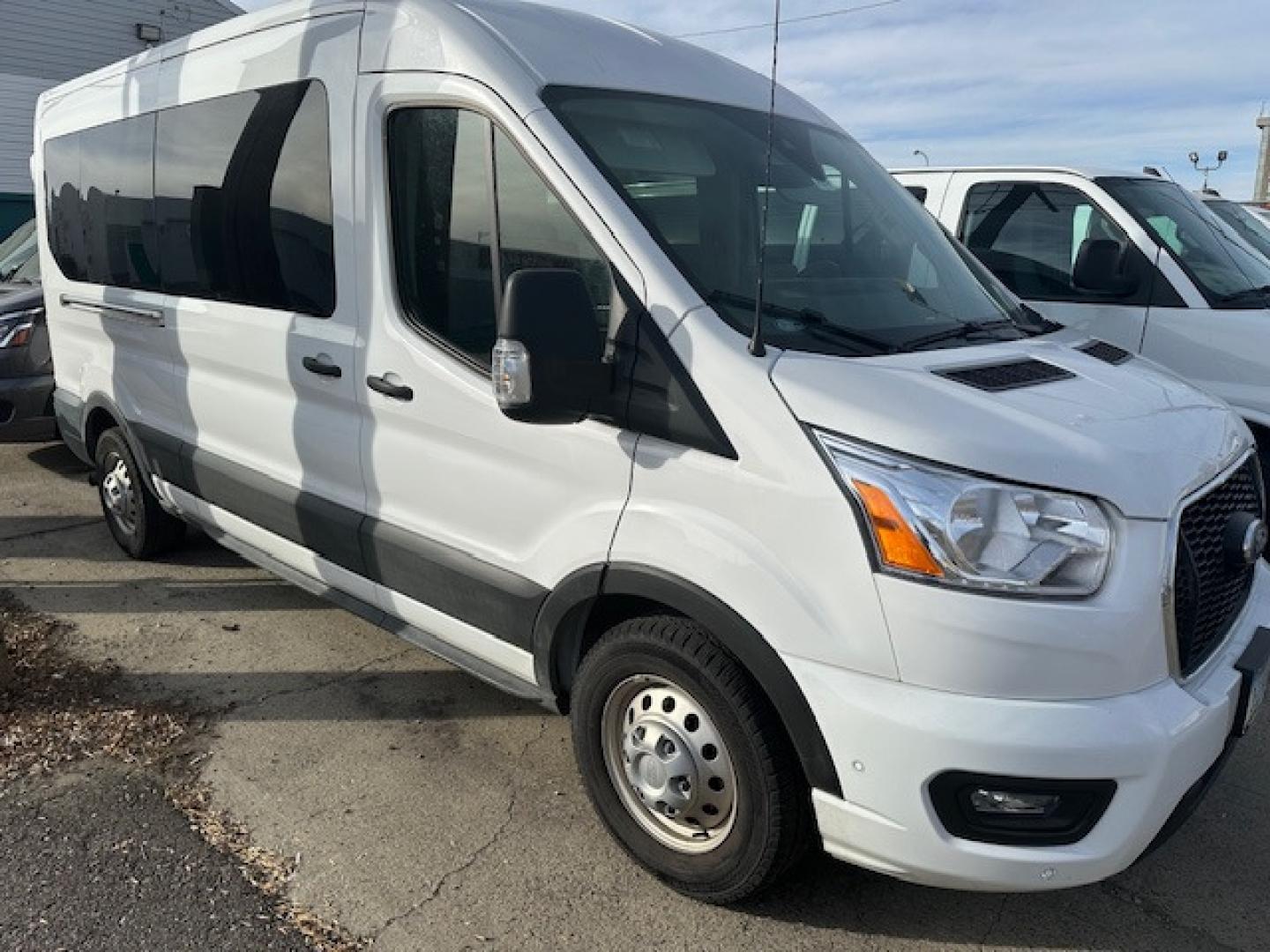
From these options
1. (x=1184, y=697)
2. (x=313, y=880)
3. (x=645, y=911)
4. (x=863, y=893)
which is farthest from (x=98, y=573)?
(x=1184, y=697)

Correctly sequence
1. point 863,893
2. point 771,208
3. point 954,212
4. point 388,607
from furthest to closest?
point 954,212, point 388,607, point 771,208, point 863,893

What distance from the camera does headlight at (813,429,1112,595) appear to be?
216cm

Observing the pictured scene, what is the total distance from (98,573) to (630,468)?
12.6 ft

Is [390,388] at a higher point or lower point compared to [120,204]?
lower

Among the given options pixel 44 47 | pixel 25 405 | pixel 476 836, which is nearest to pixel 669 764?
pixel 476 836

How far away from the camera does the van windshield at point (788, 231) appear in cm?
269

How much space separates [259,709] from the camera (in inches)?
150

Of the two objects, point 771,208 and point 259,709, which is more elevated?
point 771,208

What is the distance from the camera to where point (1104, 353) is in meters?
3.14

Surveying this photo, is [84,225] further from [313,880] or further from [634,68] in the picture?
[313,880]

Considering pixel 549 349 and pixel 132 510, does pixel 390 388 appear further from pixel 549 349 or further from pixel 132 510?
pixel 132 510

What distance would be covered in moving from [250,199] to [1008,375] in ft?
9.19

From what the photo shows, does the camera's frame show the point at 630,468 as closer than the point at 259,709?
Yes

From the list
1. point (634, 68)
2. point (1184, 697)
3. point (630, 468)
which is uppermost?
point (634, 68)
